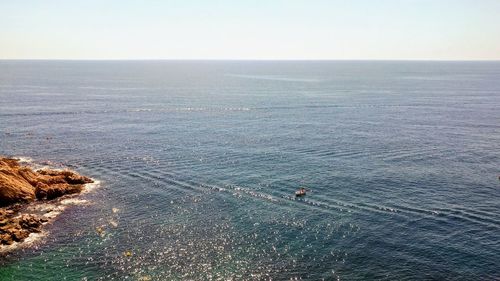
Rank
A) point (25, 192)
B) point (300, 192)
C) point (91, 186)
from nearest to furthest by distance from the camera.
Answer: point (25, 192) → point (300, 192) → point (91, 186)

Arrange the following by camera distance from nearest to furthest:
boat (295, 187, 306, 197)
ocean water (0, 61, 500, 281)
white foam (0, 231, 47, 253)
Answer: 1. ocean water (0, 61, 500, 281)
2. white foam (0, 231, 47, 253)
3. boat (295, 187, 306, 197)

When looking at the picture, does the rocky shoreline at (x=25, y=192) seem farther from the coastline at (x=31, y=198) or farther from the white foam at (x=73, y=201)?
the white foam at (x=73, y=201)

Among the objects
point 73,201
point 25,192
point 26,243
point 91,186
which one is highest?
point 25,192

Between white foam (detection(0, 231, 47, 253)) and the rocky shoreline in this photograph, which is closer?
white foam (detection(0, 231, 47, 253))

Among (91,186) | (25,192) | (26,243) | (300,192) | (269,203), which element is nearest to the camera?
(26,243)

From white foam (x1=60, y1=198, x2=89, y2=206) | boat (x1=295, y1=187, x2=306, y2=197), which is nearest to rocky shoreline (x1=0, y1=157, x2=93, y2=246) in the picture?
white foam (x1=60, y1=198, x2=89, y2=206)

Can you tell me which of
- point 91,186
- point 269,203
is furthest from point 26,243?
point 269,203

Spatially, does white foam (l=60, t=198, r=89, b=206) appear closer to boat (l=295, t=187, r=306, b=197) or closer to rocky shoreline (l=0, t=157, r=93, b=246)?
rocky shoreline (l=0, t=157, r=93, b=246)

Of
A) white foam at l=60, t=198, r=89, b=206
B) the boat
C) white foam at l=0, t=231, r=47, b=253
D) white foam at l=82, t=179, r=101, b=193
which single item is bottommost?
white foam at l=0, t=231, r=47, b=253

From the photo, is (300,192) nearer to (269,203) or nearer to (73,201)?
(269,203)
